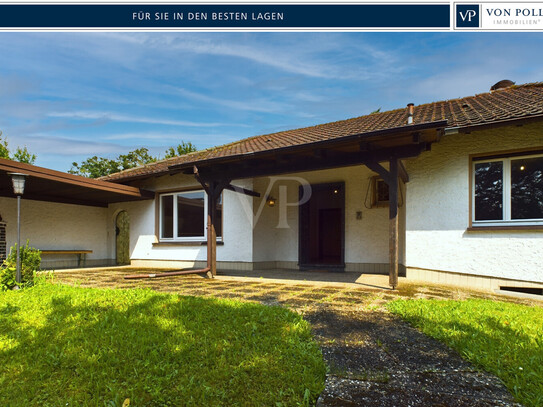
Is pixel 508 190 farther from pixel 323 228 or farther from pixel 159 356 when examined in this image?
pixel 323 228

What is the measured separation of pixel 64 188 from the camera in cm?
854

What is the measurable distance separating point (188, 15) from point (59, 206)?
8.42m

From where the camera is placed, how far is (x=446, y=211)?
5.74 m

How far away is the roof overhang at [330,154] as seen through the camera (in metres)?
4.62

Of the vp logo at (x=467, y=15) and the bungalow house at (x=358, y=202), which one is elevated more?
the vp logo at (x=467, y=15)

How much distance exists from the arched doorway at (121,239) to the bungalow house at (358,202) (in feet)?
0.31

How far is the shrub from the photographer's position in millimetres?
5176

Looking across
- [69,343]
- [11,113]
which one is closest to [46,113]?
[11,113]

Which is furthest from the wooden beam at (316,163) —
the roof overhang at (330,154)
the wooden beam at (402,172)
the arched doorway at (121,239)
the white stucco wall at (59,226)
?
the arched doorway at (121,239)

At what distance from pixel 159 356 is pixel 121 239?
1126cm

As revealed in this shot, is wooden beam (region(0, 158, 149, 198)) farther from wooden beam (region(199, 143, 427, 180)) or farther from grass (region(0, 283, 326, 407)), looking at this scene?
grass (region(0, 283, 326, 407))

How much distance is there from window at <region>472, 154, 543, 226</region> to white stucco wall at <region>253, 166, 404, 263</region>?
1.73 m

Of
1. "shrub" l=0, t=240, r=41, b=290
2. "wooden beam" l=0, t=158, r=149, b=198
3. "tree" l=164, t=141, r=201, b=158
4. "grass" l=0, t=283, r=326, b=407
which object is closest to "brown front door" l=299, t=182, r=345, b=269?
"grass" l=0, t=283, r=326, b=407

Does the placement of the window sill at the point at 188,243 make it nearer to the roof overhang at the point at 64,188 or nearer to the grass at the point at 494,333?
the roof overhang at the point at 64,188
